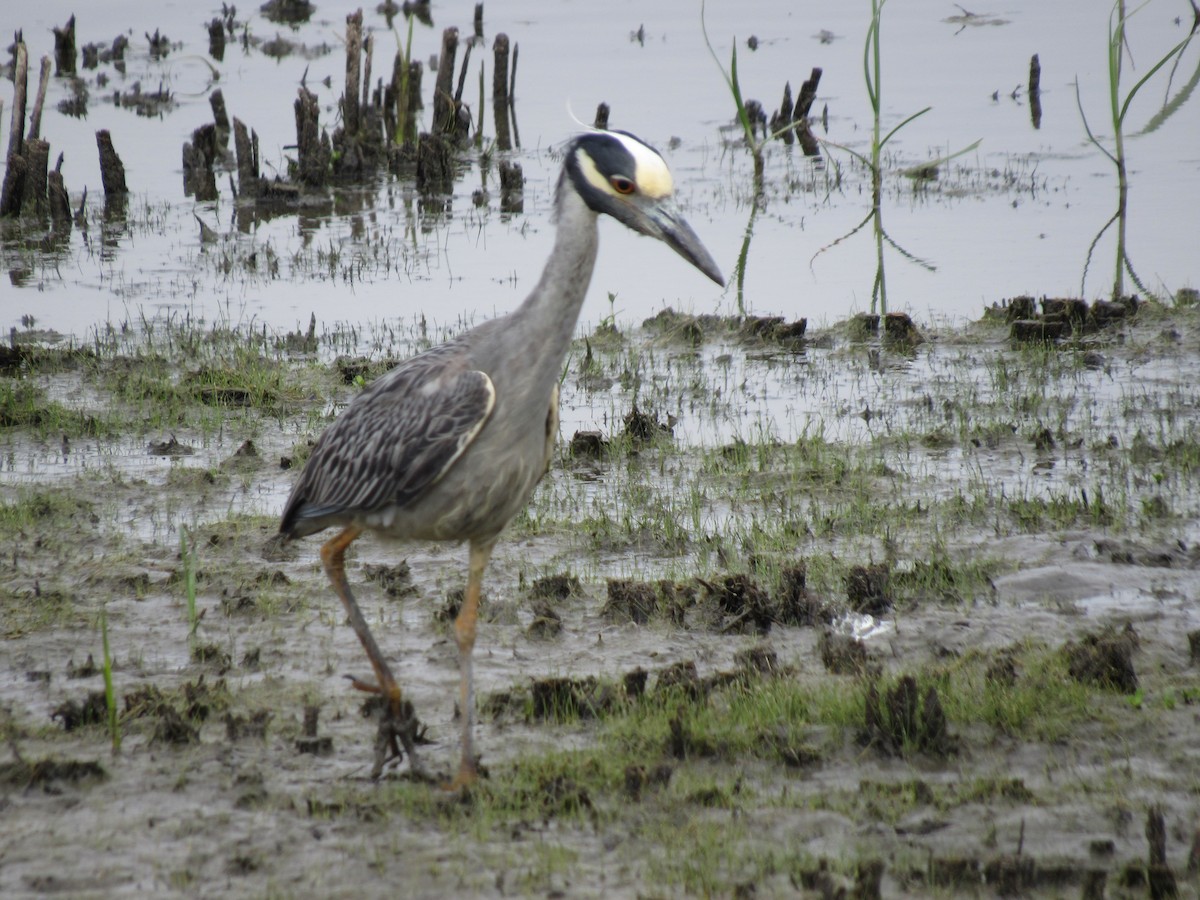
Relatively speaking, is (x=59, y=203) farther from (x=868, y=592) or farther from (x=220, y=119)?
(x=868, y=592)

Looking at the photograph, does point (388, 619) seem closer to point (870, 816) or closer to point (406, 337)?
point (870, 816)

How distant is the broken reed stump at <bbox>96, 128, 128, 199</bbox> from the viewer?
13680 millimetres

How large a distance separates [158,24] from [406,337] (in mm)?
18295

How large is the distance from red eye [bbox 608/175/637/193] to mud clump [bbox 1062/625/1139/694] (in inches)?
88.0

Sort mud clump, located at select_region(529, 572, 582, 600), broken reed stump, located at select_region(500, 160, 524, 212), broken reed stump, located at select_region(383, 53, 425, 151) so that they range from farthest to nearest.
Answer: broken reed stump, located at select_region(383, 53, 425, 151) → broken reed stump, located at select_region(500, 160, 524, 212) → mud clump, located at select_region(529, 572, 582, 600)

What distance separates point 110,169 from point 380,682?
35.1ft

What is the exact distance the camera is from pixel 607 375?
9273 mm

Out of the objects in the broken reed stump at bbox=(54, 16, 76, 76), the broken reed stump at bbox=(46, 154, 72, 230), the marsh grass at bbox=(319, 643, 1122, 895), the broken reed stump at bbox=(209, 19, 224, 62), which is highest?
the broken reed stump at bbox=(209, 19, 224, 62)

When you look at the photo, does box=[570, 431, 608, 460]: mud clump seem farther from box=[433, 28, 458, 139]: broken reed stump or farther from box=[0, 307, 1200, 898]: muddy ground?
box=[433, 28, 458, 139]: broken reed stump

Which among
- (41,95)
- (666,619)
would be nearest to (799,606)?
(666,619)

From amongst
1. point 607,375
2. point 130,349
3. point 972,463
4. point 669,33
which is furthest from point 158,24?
point 972,463

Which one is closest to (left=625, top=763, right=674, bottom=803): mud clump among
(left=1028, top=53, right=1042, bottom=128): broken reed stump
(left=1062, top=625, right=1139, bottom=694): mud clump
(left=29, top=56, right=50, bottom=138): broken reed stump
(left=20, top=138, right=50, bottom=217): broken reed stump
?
(left=1062, top=625, right=1139, bottom=694): mud clump

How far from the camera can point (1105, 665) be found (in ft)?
15.8

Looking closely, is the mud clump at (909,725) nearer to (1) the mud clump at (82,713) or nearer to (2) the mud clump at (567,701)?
(2) the mud clump at (567,701)
